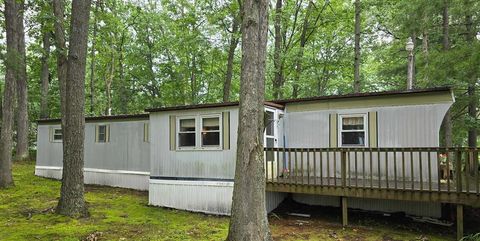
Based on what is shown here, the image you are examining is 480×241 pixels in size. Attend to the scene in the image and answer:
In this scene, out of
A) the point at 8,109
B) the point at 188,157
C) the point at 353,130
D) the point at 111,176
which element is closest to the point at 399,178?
the point at 353,130

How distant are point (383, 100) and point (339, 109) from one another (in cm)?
116

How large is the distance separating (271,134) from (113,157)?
→ 727 cm

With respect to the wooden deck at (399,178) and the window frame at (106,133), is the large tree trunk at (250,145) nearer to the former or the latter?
the wooden deck at (399,178)

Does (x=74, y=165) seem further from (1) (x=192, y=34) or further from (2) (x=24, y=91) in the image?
(1) (x=192, y=34)

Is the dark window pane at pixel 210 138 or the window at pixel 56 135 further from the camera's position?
the window at pixel 56 135

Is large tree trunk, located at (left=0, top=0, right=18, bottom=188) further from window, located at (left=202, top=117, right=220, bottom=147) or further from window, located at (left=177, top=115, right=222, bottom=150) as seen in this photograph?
window, located at (left=202, top=117, right=220, bottom=147)

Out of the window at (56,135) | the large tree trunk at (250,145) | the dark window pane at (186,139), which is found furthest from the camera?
the window at (56,135)

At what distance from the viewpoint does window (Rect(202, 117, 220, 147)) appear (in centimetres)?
959

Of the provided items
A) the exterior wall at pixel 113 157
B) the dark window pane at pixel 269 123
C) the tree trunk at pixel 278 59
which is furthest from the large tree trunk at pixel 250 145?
the tree trunk at pixel 278 59

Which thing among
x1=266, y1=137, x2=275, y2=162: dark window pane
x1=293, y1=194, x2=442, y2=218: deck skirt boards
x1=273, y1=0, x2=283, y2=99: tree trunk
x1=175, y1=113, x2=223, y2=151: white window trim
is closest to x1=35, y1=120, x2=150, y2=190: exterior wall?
x1=175, y1=113, x2=223, y2=151: white window trim

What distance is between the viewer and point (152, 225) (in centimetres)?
809

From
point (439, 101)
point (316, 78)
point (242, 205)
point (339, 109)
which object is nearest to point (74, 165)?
point (242, 205)

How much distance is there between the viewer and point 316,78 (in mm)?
21969

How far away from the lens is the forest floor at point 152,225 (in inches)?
280
